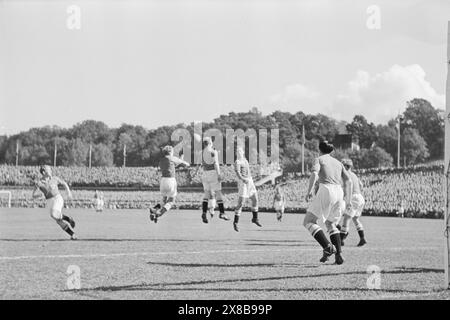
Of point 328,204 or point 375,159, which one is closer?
point 328,204

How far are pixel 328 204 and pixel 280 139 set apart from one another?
90535mm

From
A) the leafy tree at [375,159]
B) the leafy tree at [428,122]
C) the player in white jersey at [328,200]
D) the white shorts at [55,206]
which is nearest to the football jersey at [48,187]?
the white shorts at [55,206]

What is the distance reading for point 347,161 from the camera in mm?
16094

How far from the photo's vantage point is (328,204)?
1203 cm

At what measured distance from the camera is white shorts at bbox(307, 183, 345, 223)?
1204cm

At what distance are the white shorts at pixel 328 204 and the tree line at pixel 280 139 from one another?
7957 centimetres

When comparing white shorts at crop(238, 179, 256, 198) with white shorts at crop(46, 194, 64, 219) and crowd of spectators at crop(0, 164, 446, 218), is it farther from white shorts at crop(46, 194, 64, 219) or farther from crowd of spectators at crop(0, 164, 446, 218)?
crowd of spectators at crop(0, 164, 446, 218)

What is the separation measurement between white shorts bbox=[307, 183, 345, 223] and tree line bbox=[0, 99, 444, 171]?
261 feet

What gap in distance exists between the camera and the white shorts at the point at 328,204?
12.0 metres

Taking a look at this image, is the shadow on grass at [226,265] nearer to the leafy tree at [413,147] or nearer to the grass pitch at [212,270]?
the grass pitch at [212,270]

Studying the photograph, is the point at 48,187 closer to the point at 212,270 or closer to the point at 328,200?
the point at 212,270

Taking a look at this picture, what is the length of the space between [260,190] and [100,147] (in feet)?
172

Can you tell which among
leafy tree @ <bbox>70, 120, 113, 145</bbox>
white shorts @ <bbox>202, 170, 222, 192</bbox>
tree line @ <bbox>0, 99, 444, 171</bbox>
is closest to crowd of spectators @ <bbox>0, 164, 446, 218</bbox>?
tree line @ <bbox>0, 99, 444, 171</bbox>

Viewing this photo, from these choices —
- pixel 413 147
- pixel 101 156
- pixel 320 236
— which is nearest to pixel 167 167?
pixel 320 236
